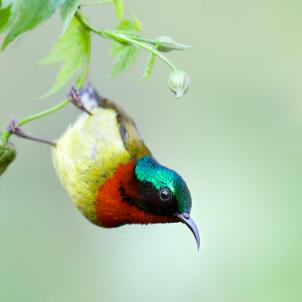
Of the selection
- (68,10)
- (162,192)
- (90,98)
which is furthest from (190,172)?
(68,10)

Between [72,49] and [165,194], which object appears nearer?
[72,49]

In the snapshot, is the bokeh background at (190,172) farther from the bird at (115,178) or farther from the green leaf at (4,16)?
the green leaf at (4,16)

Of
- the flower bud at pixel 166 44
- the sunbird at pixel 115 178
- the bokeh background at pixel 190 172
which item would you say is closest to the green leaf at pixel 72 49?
the flower bud at pixel 166 44

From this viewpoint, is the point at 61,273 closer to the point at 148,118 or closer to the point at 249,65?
the point at 148,118

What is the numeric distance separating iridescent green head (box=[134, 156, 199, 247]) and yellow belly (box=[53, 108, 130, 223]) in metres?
0.17

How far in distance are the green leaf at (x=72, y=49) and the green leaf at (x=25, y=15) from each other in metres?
0.62

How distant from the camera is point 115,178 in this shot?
4.24 meters

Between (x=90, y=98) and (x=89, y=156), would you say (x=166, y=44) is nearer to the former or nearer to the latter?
(x=89, y=156)

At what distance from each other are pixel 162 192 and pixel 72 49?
155 cm

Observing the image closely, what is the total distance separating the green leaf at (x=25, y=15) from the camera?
1887 mm

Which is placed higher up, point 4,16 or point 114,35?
point 114,35

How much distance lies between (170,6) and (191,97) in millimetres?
1083

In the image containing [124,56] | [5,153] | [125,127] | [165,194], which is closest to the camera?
[124,56]

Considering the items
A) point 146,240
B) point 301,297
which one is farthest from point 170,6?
point 301,297
